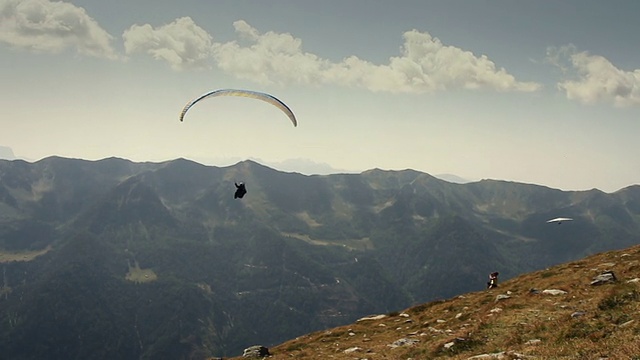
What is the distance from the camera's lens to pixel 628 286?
24.1 m

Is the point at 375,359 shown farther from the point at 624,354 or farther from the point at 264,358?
the point at 624,354

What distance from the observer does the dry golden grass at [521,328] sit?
52.5ft

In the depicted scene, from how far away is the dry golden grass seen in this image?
52.5 feet

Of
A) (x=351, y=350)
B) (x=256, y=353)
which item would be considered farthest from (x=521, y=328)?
(x=256, y=353)

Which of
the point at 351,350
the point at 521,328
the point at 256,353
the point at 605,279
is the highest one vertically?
the point at 605,279

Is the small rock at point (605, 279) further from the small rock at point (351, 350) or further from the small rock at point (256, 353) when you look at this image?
the small rock at point (256, 353)

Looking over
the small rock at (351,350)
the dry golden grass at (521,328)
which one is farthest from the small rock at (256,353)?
the small rock at (351,350)

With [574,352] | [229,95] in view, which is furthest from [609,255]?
[229,95]

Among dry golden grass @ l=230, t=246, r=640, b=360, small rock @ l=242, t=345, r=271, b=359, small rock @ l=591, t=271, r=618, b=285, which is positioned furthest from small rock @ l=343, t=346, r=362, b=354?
small rock @ l=591, t=271, r=618, b=285

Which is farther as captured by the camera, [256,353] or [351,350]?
[256,353]

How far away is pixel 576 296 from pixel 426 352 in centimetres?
1244

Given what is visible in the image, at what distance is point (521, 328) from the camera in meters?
21.6

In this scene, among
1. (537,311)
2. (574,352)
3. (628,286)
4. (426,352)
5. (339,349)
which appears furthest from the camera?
(339,349)

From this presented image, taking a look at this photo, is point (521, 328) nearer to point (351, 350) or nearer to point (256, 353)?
point (351, 350)
